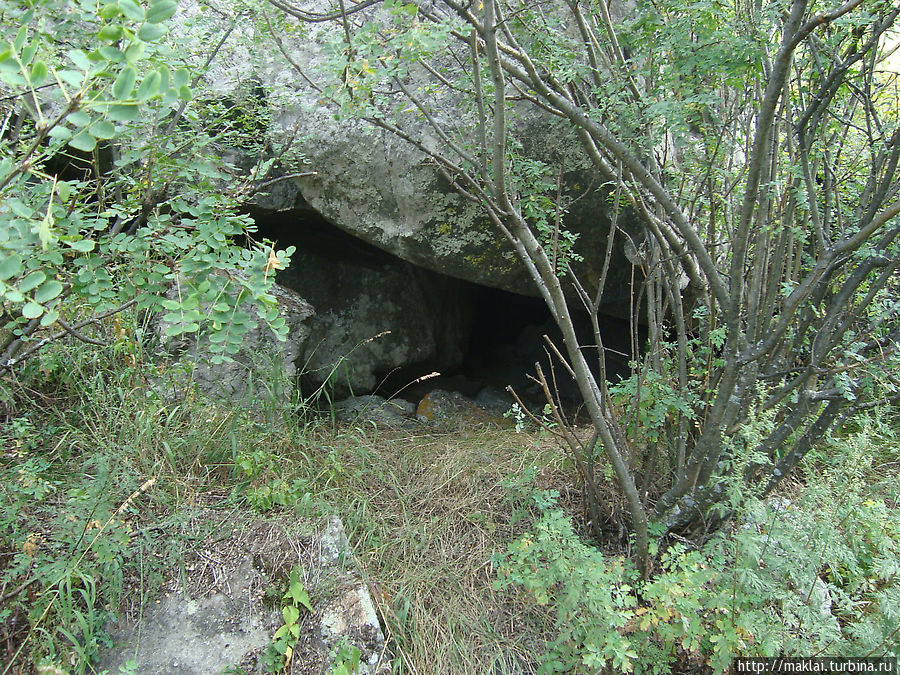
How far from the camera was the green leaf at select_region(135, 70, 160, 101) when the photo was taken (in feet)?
3.16

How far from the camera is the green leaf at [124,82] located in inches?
38.2

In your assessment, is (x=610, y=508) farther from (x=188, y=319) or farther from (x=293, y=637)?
(x=188, y=319)

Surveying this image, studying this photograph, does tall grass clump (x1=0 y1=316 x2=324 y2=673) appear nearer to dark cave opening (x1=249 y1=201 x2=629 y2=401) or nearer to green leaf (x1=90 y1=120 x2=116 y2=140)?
dark cave opening (x1=249 y1=201 x2=629 y2=401)

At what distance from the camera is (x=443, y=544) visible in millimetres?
2391

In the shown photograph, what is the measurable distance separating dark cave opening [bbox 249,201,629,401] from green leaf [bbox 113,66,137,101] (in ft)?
8.28

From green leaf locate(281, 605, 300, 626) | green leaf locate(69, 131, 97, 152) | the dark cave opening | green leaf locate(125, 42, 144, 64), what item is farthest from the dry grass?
green leaf locate(125, 42, 144, 64)

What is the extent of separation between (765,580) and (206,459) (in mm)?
2118

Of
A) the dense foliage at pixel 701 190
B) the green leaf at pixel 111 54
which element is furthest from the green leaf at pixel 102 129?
the dense foliage at pixel 701 190

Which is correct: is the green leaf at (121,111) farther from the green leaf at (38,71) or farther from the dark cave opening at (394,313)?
the dark cave opening at (394,313)

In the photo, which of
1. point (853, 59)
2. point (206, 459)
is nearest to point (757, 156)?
point (853, 59)

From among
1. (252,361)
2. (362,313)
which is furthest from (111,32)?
(362,313)

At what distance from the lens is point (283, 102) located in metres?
2.63

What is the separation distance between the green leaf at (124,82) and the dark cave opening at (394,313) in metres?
2.52

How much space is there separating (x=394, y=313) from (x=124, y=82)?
10.4ft
